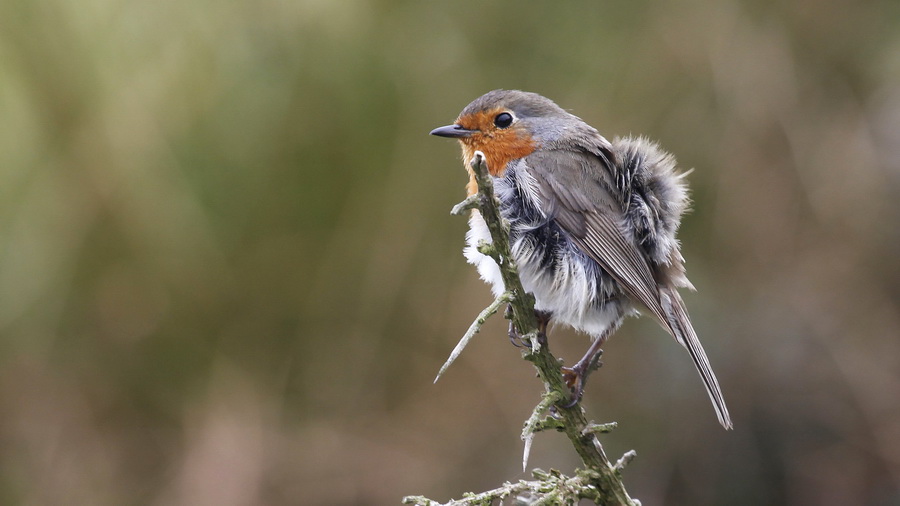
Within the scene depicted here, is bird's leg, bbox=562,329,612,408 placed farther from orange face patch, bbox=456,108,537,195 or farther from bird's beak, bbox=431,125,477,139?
bird's beak, bbox=431,125,477,139

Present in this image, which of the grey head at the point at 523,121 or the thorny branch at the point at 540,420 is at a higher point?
the grey head at the point at 523,121

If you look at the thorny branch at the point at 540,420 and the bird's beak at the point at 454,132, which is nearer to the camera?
the thorny branch at the point at 540,420

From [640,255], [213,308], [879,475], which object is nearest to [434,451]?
[213,308]

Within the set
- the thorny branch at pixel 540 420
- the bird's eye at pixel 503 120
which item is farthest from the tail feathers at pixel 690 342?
the bird's eye at pixel 503 120

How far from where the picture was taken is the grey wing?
2.82 m

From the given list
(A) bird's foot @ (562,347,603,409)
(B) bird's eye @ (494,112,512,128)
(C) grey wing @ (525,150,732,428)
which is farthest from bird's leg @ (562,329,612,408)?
(B) bird's eye @ (494,112,512,128)

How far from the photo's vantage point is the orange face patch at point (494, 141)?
10.7 feet

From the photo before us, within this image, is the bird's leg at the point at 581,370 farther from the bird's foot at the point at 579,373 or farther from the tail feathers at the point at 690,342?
the tail feathers at the point at 690,342

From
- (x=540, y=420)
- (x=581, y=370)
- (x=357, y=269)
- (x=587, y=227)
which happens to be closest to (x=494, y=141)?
(x=587, y=227)

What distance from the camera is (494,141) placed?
3.29m

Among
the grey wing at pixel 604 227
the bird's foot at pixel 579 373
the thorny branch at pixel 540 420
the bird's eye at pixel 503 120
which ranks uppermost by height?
the bird's eye at pixel 503 120

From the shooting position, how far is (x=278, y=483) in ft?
13.0

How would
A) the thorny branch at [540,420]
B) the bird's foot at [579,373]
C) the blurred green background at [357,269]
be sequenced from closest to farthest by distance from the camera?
the thorny branch at [540,420], the bird's foot at [579,373], the blurred green background at [357,269]

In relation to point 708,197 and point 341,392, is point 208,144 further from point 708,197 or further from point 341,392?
point 708,197
